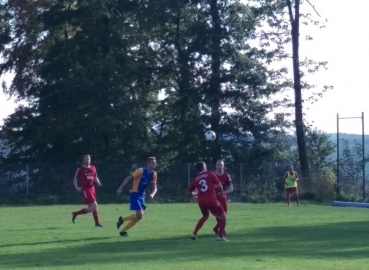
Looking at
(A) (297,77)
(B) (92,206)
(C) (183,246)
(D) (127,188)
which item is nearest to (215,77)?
(A) (297,77)

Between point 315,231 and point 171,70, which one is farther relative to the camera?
point 171,70

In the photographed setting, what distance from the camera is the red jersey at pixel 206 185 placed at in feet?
55.0

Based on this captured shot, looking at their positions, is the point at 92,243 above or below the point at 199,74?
below

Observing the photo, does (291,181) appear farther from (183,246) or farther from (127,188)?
(183,246)

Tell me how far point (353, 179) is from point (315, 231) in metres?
20.5

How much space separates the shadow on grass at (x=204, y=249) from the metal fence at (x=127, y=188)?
2237 centimetres

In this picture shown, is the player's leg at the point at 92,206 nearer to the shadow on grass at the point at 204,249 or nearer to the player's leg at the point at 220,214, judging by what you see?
the shadow on grass at the point at 204,249

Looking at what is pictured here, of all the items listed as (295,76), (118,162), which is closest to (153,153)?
(118,162)

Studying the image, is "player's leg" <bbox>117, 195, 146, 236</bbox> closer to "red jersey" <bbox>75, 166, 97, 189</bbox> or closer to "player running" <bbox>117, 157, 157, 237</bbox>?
"player running" <bbox>117, 157, 157, 237</bbox>

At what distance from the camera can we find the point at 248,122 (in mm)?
47781

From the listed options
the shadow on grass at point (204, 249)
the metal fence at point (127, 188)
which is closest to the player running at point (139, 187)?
the shadow on grass at point (204, 249)

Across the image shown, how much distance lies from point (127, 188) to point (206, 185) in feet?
85.0

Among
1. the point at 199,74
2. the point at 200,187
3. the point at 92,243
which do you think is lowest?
the point at 92,243

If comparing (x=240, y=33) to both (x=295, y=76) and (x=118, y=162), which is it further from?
(x=118, y=162)
